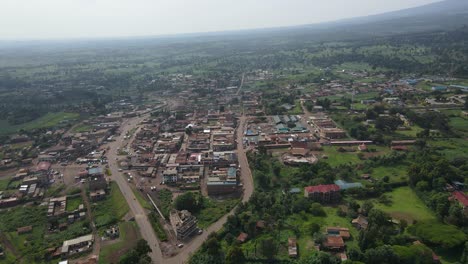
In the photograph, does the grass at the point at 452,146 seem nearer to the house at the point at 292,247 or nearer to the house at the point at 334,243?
the house at the point at 334,243

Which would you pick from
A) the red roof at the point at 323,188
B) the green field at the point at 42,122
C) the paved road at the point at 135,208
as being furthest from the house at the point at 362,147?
the green field at the point at 42,122

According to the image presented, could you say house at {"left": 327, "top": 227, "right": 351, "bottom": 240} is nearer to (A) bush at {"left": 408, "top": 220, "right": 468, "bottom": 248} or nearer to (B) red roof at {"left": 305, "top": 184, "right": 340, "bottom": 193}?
(A) bush at {"left": 408, "top": 220, "right": 468, "bottom": 248}

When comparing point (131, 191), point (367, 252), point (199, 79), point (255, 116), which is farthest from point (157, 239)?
point (199, 79)

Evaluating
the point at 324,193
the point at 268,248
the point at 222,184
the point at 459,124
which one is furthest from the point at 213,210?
the point at 459,124

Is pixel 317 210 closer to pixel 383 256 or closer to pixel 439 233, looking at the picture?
pixel 383 256

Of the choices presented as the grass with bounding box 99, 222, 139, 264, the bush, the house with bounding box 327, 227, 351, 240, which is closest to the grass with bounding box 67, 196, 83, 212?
the grass with bounding box 99, 222, 139, 264
